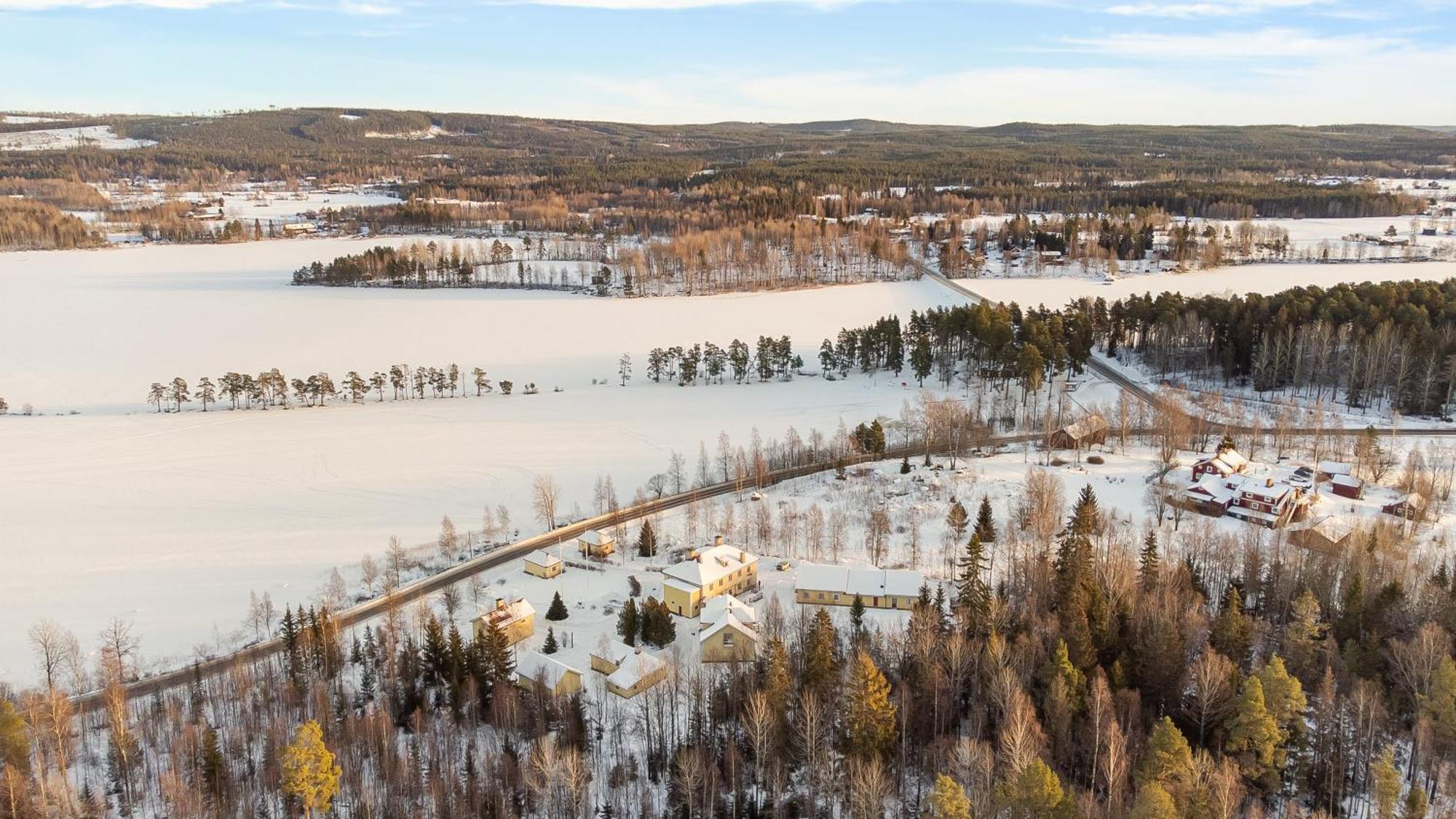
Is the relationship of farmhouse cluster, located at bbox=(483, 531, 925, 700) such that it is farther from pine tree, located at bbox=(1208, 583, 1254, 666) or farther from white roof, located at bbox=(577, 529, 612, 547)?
pine tree, located at bbox=(1208, 583, 1254, 666)

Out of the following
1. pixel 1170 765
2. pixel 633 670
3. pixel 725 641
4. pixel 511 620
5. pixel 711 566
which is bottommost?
pixel 633 670

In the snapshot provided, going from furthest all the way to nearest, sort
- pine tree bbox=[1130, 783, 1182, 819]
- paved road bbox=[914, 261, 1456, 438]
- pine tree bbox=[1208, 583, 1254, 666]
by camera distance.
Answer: paved road bbox=[914, 261, 1456, 438]
pine tree bbox=[1208, 583, 1254, 666]
pine tree bbox=[1130, 783, 1182, 819]

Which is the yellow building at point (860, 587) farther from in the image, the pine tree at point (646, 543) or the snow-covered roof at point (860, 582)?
the pine tree at point (646, 543)

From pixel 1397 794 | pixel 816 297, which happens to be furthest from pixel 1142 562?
pixel 816 297

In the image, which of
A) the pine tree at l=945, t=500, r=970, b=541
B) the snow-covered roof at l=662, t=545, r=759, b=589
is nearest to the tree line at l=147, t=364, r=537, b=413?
the snow-covered roof at l=662, t=545, r=759, b=589

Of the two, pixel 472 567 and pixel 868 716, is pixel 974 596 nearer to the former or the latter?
pixel 868 716

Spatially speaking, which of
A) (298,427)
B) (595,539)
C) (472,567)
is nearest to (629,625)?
(595,539)

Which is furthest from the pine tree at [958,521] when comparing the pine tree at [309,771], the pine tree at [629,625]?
the pine tree at [309,771]
